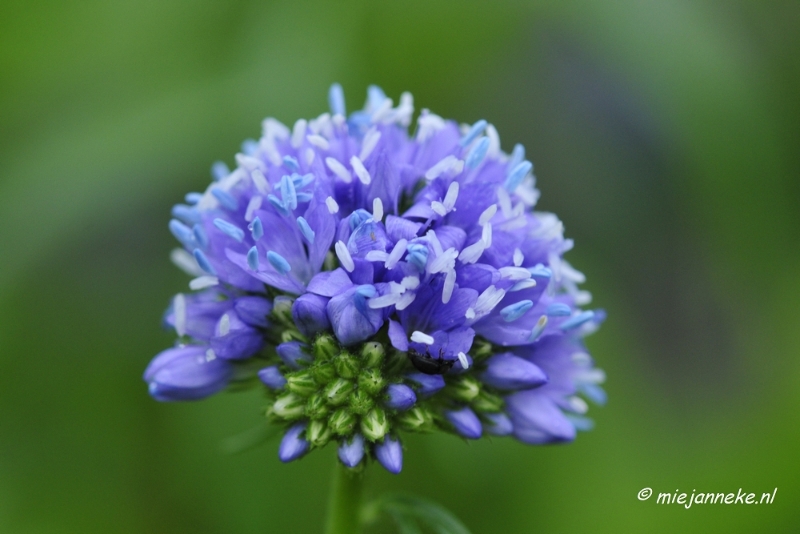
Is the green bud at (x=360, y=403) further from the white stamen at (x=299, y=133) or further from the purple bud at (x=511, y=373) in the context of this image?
the white stamen at (x=299, y=133)

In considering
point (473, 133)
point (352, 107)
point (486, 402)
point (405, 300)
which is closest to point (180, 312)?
point (405, 300)

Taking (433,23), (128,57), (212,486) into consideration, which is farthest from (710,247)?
(128,57)

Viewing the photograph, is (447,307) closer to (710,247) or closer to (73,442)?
(73,442)

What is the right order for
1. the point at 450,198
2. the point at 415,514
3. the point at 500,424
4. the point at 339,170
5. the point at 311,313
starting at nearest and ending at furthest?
1. the point at 311,313
2. the point at 450,198
3. the point at 339,170
4. the point at 500,424
5. the point at 415,514

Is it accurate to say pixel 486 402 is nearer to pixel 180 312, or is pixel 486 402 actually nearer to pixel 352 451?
pixel 352 451

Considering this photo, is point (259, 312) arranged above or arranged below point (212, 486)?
above

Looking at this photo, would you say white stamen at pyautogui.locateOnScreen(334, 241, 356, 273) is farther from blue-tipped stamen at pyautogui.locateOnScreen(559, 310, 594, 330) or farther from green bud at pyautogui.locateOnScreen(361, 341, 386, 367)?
blue-tipped stamen at pyautogui.locateOnScreen(559, 310, 594, 330)
